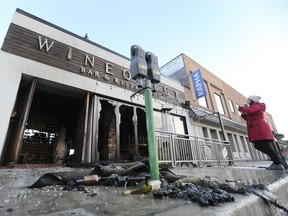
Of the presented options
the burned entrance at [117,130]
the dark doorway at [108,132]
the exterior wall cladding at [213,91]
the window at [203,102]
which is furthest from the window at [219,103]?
the dark doorway at [108,132]

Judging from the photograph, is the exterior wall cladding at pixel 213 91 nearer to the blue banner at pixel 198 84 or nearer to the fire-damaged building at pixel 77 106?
the blue banner at pixel 198 84

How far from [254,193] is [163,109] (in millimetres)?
6819

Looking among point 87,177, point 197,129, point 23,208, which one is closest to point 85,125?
point 87,177

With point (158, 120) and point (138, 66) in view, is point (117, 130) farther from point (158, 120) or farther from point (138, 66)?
point (138, 66)

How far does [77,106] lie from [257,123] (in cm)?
734

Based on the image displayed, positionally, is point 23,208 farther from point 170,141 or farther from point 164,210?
point 170,141

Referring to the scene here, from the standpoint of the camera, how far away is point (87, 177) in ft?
6.70

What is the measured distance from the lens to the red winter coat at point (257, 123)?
3.99 m

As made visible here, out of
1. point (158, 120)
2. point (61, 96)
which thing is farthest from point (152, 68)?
point (158, 120)

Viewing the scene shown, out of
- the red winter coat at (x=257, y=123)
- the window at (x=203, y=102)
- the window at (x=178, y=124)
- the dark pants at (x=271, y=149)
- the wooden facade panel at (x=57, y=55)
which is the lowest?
the dark pants at (x=271, y=149)

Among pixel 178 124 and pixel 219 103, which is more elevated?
pixel 219 103

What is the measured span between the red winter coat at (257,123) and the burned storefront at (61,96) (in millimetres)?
2589

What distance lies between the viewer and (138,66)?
1.97 metres

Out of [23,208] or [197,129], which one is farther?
[197,129]
